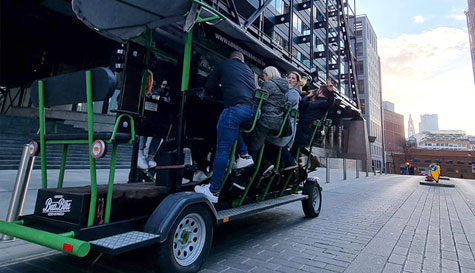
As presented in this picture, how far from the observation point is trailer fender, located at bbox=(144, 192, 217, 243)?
2.22 metres

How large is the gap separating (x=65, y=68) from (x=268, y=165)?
2797 cm

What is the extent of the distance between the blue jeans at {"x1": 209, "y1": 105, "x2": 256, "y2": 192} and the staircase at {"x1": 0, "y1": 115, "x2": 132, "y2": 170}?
7.57m

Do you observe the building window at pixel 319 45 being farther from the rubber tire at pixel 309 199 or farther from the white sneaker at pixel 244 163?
Result: the white sneaker at pixel 244 163

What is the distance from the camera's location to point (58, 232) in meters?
2.10

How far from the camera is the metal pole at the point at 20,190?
2529 mm

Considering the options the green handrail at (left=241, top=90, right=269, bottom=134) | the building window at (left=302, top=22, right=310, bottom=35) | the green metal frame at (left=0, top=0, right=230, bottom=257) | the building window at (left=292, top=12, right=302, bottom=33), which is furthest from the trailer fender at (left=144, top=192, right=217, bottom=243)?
the building window at (left=302, top=22, right=310, bottom=35)

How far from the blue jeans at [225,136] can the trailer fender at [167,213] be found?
67 cm

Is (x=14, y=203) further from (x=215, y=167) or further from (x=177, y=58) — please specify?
(x=177, y=58)

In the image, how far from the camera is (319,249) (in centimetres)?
349

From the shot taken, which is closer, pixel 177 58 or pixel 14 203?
pixel 14 203

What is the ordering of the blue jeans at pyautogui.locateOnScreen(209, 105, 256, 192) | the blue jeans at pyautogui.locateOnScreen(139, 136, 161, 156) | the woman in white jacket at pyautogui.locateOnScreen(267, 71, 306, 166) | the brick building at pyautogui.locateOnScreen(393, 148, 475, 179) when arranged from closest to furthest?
1. the blue jeans at pyautogui.locateOnScreen(209, 105, 256, 192)
2. the woman in white jacket at pyautogui.locateOnScreen(267, 71, 306, 166)
3. the blue jeans at pyautogui.locateOnScreen(139, 136, 161, 156)
4. the brick building at pyautogui.locateOnScreen(393, 148, 475, 179)

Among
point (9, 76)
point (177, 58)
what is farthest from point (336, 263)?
point (9, 76)

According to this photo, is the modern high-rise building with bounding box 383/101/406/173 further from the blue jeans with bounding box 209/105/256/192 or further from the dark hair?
the blue jeans with bounding box 209/105/256/192

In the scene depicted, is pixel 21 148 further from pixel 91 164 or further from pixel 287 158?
pixel 91 164
